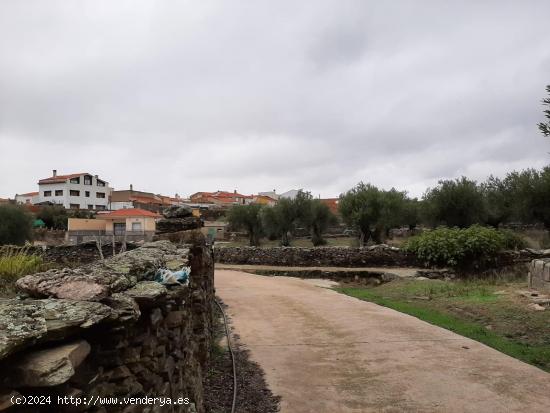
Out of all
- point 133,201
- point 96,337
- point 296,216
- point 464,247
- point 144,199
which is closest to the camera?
point 96,337

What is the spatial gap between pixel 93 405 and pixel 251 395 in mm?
4625

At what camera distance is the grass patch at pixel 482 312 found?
370 inches

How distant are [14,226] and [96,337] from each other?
4243 centimetres

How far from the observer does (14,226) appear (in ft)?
132

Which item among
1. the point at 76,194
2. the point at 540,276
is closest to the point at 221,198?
the point at 76,194

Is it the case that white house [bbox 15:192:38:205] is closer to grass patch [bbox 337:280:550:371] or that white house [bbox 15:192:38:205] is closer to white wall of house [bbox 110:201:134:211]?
white wall of house [bbox 110:201:134:211]

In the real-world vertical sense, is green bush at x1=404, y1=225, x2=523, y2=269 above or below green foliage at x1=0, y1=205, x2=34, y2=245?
below

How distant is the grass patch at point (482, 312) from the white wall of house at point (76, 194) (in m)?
70.3

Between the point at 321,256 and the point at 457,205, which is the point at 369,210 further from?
the point at 321,256

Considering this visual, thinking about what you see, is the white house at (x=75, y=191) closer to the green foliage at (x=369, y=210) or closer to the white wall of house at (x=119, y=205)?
the white wall of house at (x=119, y=205)

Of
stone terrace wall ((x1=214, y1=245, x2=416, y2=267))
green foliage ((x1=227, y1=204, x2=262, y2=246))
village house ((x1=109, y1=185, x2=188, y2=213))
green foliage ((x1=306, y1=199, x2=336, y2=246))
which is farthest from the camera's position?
village house ((x1=109, y1=185, x2=188, y2=213))

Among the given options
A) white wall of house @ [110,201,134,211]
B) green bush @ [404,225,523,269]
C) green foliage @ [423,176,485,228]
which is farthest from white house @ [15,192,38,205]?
green bush @ [404,225,523,269]

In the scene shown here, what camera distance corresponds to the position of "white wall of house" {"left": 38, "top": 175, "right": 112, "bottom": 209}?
7888cm

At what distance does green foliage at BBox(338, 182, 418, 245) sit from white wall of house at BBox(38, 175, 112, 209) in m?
55.8
